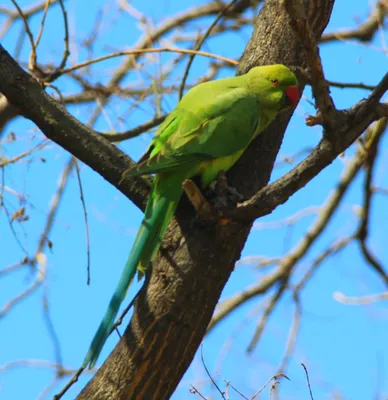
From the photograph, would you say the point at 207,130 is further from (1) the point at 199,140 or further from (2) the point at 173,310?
(2) the point at 173,310

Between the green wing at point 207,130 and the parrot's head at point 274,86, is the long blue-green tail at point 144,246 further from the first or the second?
the parrot's head at point 274,86

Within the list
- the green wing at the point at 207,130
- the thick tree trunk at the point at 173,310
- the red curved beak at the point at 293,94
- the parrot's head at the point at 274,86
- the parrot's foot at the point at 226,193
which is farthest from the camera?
the red curved beak at the point at 293,94

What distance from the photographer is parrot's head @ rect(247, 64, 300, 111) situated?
3.06m

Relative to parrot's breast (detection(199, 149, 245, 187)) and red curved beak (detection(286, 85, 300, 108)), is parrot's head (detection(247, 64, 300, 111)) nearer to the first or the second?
red curved beak (detection(286, 85, 300, 108))

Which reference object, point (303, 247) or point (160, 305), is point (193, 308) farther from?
point (303, 247)

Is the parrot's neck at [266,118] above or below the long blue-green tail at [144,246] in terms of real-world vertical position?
above

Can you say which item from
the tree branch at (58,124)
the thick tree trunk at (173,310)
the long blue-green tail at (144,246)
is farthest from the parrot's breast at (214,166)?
the tree branch at (58,124)

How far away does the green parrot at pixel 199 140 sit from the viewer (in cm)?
269

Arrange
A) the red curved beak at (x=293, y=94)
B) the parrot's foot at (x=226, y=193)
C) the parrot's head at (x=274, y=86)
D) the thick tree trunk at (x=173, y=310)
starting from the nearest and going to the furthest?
1. the thick tree trunk at (x=173, y=310)
2. the parrot's foot at (x=226, y=193)
3. the parrot's head at (x=274, y=86)
4. the red curved beak at (x=293, y=94)

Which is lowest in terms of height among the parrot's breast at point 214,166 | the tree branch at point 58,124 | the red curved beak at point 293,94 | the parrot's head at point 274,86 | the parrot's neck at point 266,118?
the tree branch at point 58,124

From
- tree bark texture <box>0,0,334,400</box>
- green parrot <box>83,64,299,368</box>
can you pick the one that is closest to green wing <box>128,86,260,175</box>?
green parrot <box>83,64,299,368</box>

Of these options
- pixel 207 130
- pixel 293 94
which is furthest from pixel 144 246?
pixel 293 94

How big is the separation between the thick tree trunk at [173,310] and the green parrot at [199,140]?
0.07 meters

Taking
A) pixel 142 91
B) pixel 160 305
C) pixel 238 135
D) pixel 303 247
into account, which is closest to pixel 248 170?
pixel 238 135
